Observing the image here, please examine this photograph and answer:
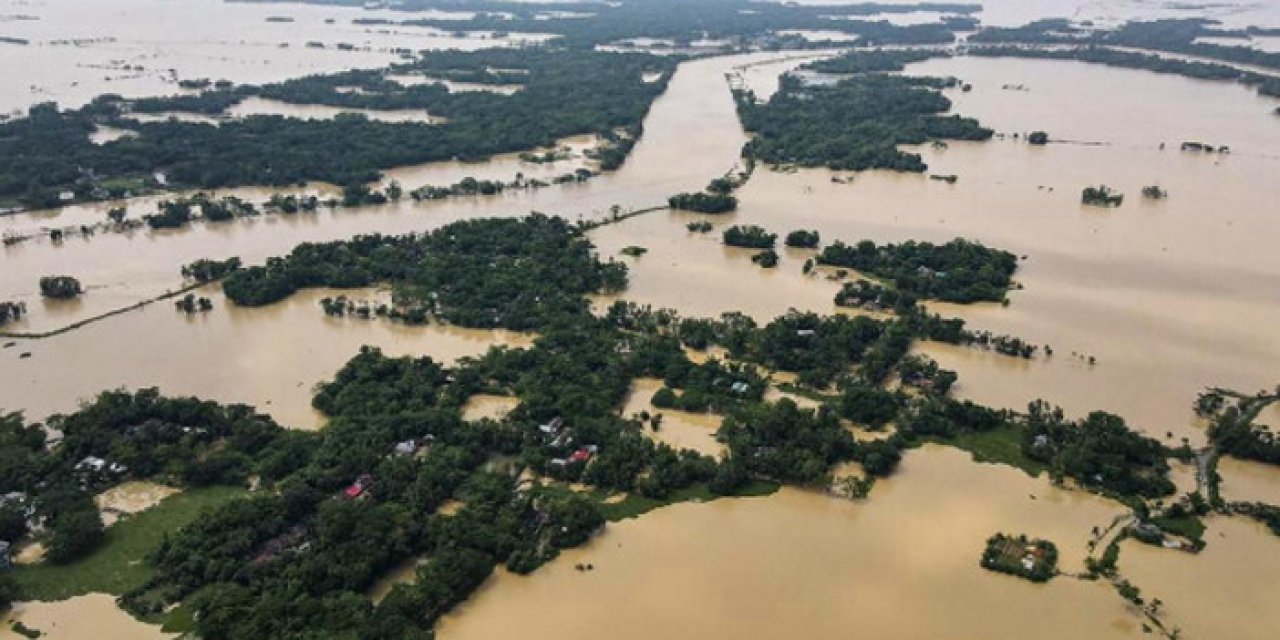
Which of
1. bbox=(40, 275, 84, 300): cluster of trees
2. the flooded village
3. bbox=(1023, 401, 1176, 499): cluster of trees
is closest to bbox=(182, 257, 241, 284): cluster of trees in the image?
the flooded village

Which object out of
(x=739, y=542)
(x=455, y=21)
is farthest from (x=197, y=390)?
(x=455, y=21)

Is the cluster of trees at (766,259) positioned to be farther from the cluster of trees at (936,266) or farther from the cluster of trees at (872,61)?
the cluster of trees at (872,61)

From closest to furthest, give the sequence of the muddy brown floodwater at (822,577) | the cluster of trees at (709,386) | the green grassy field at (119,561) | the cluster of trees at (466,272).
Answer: the muddy brown floodwater at (822,577)
the green grassy field at (119,561)
the cluster of trees at (709,386)
the cluster of trees at (466,272)

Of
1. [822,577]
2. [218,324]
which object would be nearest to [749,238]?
[218,324]

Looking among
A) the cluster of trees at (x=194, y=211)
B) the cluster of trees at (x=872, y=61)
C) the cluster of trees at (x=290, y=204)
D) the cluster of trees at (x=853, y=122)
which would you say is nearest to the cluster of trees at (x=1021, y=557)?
the cluster of trees at (x=853, y=122)

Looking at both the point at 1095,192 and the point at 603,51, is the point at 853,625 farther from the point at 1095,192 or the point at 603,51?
the point at 603,51

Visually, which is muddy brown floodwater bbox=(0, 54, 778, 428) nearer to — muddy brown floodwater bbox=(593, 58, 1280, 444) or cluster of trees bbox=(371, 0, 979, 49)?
muddy brown floodwater bbox=(593, 58, 1280, 444)
